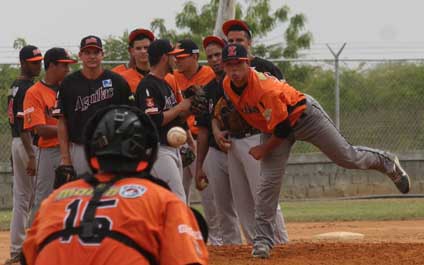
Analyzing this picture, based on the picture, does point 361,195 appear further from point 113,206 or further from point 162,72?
point 113,206

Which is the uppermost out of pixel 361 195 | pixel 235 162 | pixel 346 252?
pixel 235 162

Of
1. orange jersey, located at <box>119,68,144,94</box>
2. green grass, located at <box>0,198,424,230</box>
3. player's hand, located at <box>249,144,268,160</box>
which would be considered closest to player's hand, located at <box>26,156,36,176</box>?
orange jersey, located at <box>119,68,144,94</box>

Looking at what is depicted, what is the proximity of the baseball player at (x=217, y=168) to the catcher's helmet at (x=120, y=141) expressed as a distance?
602cm

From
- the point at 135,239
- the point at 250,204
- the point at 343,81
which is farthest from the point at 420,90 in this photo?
the point at 135,239

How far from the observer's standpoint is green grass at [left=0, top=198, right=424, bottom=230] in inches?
640

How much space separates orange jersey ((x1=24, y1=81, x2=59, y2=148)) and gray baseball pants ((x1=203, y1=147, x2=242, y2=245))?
1755 millimetres

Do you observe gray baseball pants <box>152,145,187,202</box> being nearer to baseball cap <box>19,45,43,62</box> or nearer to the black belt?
the black belt

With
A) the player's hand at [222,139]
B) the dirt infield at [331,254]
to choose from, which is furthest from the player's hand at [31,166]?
the player's hand at [222,139]

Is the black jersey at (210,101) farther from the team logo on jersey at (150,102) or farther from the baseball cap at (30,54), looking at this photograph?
the baseball cap at (30,54)

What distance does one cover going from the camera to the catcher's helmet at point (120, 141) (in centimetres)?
401

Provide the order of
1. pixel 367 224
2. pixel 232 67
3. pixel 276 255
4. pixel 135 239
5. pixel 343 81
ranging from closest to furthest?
pixel 135 239 → pixel 232 67 → pixel 276 255 → pixel 367 224 → pixel 343 81

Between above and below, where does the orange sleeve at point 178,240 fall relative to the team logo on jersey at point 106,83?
below

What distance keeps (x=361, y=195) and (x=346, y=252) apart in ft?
37.8

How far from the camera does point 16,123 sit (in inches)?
415
